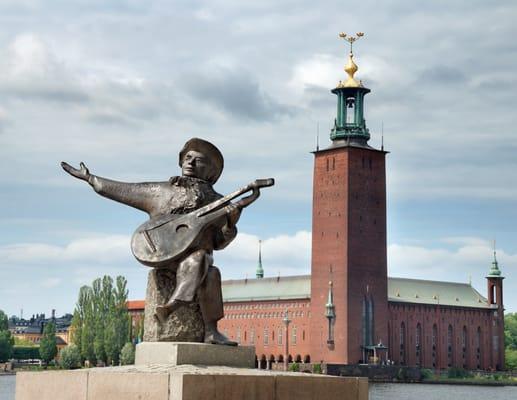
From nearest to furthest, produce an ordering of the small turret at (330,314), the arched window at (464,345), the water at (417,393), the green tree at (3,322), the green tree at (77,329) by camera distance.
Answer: the water at (417,393) → the green tree at (77,329) → the small turret at (330,314) → the green tree at (3,322) → the arched window at (464,345)

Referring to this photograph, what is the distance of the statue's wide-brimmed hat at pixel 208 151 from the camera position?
722cm

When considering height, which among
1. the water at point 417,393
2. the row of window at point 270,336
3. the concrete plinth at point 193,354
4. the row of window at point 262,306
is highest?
the row of window at point 262,306

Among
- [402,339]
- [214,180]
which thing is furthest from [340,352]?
[214,180]

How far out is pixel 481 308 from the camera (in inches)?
4141

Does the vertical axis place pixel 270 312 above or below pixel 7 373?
above

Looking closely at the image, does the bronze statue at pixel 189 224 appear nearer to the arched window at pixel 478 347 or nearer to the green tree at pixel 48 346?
the green tree at pixel 48 346

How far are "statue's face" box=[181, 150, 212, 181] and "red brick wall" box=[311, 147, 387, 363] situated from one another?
7787 centimetres

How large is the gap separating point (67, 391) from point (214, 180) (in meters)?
1.70

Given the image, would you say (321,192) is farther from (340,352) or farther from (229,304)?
(229,304)

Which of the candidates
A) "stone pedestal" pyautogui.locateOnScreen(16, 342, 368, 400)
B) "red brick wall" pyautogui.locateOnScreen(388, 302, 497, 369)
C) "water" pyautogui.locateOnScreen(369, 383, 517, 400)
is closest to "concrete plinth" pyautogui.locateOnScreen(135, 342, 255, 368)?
"stone pedestal" pyautogui.locateOnScreen(16, 342, 368, 400)

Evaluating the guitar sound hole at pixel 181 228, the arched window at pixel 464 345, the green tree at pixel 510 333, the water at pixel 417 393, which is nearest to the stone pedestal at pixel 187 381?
the guitar sound hole at pixel 181 228

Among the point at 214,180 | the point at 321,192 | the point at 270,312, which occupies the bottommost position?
the point at 214,180

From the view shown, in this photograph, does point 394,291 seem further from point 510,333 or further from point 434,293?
point 510,333

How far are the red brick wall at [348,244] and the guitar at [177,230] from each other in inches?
3076
